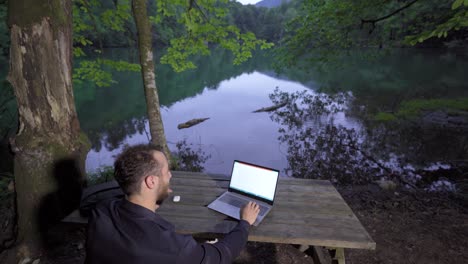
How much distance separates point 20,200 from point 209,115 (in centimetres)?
1213

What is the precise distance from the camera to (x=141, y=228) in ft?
4.82

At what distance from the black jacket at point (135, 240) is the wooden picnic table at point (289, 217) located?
688 millimetres

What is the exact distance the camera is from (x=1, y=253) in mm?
3129

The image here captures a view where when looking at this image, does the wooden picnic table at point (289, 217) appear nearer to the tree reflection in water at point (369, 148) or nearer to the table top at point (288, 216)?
the table top at point (288, 216)

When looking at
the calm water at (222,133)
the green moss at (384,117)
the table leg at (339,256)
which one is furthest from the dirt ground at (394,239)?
the green moss at (384,117)

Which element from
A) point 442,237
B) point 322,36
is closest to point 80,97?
point 322,36

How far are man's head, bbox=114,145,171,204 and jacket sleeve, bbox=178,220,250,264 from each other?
0.44 metres

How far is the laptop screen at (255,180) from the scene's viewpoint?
105 inches

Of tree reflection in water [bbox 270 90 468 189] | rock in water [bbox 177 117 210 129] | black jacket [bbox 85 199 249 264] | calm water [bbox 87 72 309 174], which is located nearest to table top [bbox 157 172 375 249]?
black jacket [bbox 85 199 249 264]

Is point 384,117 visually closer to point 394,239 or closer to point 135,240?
point 394,239

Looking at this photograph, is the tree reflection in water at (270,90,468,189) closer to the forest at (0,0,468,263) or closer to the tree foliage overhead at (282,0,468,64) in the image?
the forest at (0,0,468,263)

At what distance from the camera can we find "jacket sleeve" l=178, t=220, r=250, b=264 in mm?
1524

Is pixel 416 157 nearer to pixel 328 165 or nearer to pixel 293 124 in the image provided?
pixel 328 165

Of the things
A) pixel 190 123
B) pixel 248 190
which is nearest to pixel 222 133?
pixel 190 123
